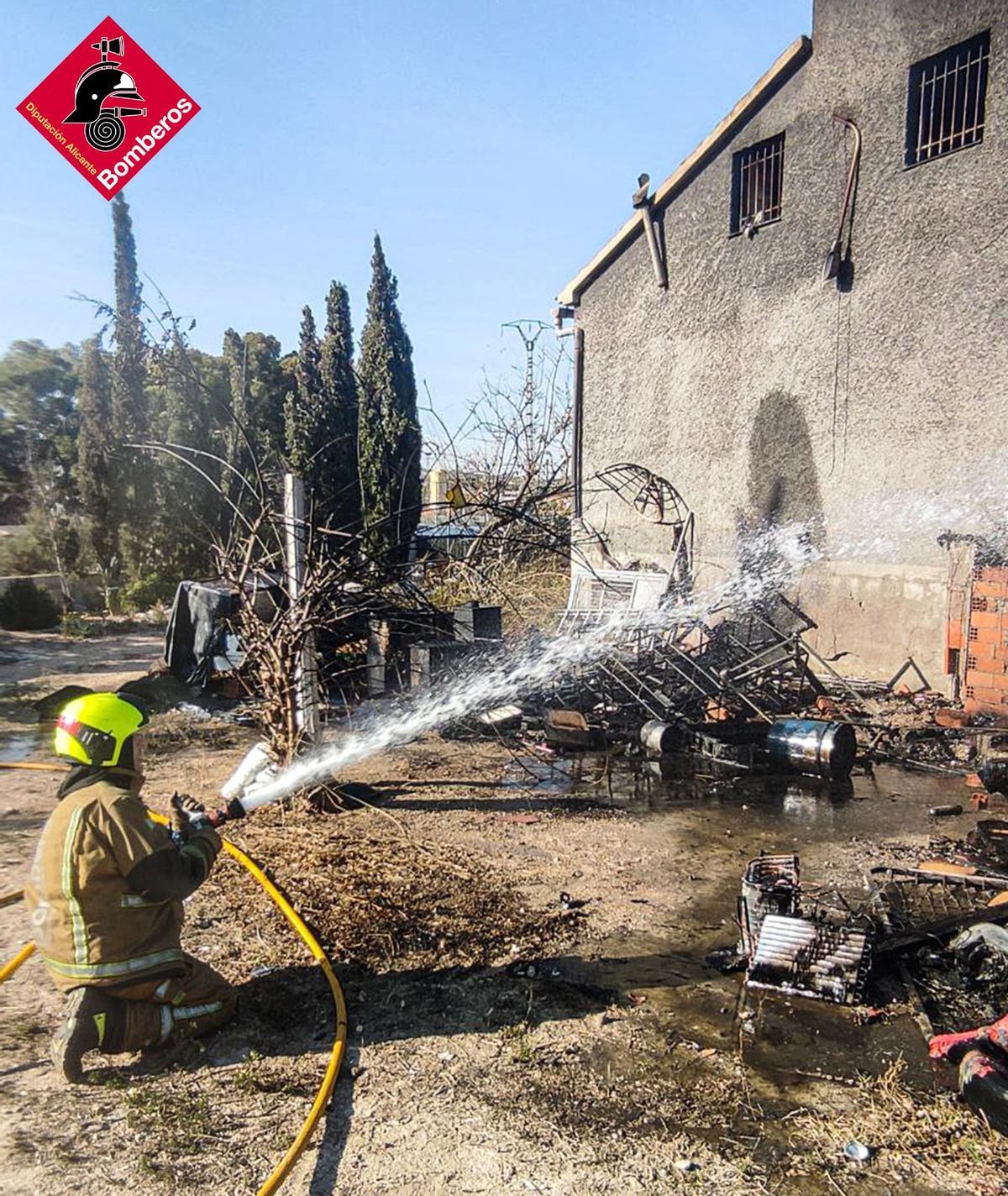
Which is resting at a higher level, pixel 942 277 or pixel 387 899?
pixel 942 277

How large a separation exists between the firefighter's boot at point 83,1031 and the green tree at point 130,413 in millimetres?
21117

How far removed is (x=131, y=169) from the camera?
8594 mm

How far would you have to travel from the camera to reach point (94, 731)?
3463 mm

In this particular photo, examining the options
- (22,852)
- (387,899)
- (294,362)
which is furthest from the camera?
(294,362)

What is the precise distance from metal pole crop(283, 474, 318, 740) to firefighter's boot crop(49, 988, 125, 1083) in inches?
131

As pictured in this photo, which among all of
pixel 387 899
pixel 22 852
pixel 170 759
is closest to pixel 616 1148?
pixel 387 899

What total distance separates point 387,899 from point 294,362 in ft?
90.1

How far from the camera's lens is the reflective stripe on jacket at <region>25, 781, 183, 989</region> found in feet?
11.1

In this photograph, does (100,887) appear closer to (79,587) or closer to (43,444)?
(79,587)

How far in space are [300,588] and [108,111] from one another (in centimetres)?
581

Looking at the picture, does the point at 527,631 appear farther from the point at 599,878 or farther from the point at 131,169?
the point at 131,169

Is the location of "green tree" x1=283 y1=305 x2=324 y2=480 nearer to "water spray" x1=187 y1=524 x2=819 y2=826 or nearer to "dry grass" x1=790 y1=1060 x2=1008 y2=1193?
"water spray" x1=187 y1=524 x2=819 y2=826

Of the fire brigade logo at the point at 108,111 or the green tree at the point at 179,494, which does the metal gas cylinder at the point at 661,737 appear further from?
the green tree at the point at 179,494

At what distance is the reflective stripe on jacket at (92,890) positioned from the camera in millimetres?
3369
